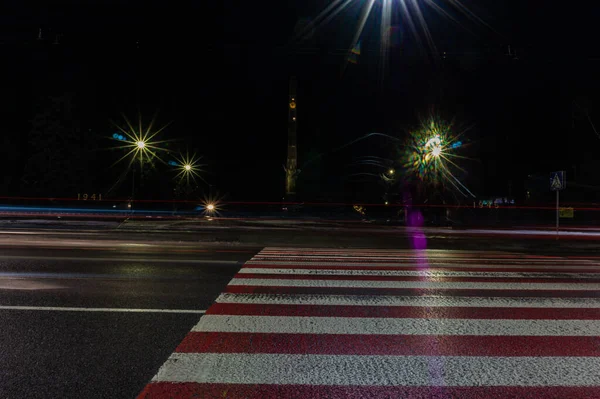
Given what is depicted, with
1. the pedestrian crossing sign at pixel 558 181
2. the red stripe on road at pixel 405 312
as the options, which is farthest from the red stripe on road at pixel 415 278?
the pedestrian crossing sign at pixel 558 181

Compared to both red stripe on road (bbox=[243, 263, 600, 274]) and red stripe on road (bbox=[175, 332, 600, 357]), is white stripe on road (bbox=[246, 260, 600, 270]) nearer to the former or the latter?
red stripe on road (bbox=[243, 263, 600, 274])

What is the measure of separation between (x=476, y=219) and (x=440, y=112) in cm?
807

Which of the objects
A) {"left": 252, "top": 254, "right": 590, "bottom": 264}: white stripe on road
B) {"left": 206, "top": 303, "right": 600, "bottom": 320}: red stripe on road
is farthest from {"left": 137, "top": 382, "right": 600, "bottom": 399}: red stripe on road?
{"left": 252, "top": 254, "right": 590, "bottom": 264}: white stripe on road

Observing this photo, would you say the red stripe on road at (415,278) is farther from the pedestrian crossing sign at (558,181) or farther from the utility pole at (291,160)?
the utility pole at (291,160)

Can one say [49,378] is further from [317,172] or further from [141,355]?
[317,172]

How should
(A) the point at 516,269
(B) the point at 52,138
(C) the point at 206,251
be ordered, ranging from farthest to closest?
(B) the point at 52,138 < (C) the point at 206,251 < (A) the point at 516,269

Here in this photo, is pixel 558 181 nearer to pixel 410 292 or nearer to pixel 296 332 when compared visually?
pixel 410 292

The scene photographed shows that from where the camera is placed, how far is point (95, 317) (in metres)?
4.91

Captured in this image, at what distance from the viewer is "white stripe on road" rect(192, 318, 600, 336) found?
14.4ft

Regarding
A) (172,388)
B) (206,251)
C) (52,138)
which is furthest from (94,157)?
(172,388)

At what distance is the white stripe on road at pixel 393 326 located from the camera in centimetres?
440

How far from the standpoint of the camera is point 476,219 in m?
29.4

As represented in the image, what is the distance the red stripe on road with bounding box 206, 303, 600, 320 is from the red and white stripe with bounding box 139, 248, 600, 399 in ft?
0.04

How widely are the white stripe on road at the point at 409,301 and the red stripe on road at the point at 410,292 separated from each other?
0.18m
